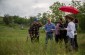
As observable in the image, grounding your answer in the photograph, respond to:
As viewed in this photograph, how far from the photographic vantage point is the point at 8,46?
31.5 feet

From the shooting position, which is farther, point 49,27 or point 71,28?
point 49,27

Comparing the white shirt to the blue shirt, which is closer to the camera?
→ the white shirt

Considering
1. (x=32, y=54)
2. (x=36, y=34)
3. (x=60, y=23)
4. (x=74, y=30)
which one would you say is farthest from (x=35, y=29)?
A: (x=32, y=54)

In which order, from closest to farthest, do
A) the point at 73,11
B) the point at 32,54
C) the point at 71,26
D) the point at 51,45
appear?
1. the point at 32,54
2. the point at 51,45
3. the point at 71,26
4. the point at 73,11

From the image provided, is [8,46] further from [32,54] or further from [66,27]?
[66,27]

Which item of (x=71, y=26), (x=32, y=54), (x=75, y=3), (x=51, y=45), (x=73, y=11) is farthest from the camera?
(x=75, y=3)

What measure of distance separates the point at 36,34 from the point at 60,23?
3.88 ft

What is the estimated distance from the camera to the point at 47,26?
518 inches

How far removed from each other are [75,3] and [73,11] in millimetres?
40465

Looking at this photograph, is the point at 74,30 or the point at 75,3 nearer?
the point at 74,30

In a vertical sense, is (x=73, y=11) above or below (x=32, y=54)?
above

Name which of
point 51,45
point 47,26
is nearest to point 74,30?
point 47,26

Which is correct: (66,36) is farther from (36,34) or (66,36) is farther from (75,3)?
(75,3)

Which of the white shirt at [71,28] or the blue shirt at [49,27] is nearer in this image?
the white shirt at [71,28]
